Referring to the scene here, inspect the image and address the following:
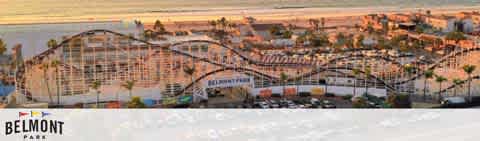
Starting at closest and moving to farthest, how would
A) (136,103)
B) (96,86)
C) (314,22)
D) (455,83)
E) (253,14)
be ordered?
(136,103)
(96,86)
(455,83)
(314,22)
(253,14)

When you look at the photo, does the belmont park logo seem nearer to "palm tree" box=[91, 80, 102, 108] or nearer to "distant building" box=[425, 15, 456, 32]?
"palm tree" box=[91, 80, 102, 108]

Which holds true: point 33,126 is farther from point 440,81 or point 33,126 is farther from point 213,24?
point 213,24

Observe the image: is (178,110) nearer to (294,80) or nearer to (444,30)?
(294,80)

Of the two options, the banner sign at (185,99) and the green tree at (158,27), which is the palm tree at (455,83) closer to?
the banner sign at (185,99)

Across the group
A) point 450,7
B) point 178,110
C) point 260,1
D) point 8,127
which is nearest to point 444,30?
point 450,7

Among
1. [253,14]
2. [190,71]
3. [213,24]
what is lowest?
[190,71]

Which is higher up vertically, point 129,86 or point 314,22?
point 314,22

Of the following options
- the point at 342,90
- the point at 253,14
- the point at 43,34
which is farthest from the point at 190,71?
the point at 253,14
